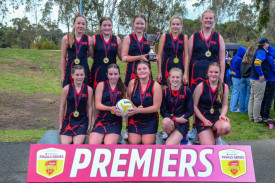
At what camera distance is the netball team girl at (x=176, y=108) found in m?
4.12

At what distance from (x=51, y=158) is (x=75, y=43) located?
2083 mm

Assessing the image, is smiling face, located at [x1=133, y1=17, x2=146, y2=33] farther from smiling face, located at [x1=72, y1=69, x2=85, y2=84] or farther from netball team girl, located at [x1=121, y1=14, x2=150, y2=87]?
smiling face, located at [x1=72, y1=69, x2=85, y2=84]

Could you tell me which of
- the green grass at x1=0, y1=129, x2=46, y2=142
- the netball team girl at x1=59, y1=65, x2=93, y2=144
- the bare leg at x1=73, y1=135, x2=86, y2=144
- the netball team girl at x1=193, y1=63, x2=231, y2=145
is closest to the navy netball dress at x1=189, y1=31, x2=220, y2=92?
the netball team girl at x1=193, y1=63, x2=231, y2=145

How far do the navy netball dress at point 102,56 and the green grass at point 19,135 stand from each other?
191 centimetres

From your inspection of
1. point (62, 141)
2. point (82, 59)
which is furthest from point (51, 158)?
point (82, 59)

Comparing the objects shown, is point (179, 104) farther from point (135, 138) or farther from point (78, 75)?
point (78, 75)

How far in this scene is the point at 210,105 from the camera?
171 inches

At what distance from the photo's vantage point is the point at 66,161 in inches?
131

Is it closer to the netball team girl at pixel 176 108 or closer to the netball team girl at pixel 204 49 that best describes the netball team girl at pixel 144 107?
the netball team girl at pixel 176 108

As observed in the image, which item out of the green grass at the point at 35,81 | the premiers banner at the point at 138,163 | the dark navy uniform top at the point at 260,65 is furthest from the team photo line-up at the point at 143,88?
the dark navy uniform top at the point at 260,65

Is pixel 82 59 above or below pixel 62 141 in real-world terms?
above

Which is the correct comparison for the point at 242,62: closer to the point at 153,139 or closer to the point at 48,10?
the point at 153,139

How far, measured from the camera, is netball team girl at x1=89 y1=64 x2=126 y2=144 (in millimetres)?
4148

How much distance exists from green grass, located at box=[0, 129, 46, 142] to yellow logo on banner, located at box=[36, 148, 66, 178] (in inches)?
87.2
